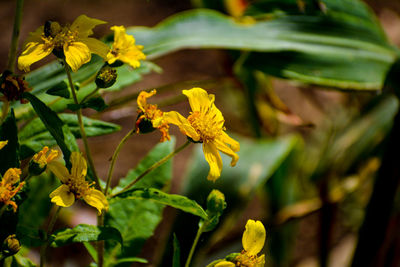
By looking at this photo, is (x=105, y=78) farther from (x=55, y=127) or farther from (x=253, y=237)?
(x=253, y=237)

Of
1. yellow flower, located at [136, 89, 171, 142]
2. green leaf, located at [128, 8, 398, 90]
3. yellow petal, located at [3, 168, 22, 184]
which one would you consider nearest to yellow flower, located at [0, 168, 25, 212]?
yellow petal, located at [3, 168, 22, 184]

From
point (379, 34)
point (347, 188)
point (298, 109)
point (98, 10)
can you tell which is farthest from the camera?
point (98, 10)

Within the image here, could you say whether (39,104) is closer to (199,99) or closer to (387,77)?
(199,99)

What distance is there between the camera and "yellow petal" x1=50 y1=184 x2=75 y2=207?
0.34 m

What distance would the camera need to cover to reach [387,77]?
807mm

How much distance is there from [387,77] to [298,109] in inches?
38.8

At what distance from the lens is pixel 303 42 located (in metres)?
0.83

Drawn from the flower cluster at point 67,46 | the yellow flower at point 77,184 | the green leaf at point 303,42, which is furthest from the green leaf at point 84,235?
the green leaf at point 303,42

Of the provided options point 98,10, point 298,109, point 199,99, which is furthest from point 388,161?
point 98,10

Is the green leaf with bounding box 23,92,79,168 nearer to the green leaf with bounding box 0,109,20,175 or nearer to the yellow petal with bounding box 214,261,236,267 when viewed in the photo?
the green leaf with bounding box 0,109,20,175

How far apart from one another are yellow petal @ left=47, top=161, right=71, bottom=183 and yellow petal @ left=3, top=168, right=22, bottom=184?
3 cm

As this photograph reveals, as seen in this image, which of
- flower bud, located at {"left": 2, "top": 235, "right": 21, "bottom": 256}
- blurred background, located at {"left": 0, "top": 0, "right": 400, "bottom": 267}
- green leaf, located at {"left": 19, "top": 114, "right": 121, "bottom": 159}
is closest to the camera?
flower bud, located at {"left": 2, "top": 235, "right": 21, "bottom": 256}

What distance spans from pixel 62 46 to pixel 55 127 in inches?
2.7

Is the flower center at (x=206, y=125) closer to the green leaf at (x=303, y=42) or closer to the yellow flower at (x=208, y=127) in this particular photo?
the yellow flower at (x=208, y=127)
